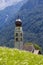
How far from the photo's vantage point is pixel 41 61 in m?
12.6

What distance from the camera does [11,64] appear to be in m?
11.5

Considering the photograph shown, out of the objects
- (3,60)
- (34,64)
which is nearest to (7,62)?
(3,60)

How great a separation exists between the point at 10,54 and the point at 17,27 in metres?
98.3

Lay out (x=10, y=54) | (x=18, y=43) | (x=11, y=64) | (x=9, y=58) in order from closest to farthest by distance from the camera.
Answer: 1. (x=11, y=64)
2. (x=9, y=58)
3. (x=10, y=54)
4. (x=18, y=43)

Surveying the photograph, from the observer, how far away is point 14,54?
1339 centimetres

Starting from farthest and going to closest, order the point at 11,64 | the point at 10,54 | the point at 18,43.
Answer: the point at 18,43
the point at 10,54
the point at 11,64

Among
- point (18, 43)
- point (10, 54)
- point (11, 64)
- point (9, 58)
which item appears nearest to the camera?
point (11, 64)

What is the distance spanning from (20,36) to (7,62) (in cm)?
9835

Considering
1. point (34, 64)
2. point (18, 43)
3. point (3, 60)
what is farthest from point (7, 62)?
point (18, 43)

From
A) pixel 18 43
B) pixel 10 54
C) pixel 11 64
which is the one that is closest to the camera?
pixel 11 64

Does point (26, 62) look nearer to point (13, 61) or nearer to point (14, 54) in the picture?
point (13, 61)

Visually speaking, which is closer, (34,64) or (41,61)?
(34,64)

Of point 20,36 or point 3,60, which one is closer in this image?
point 3,60

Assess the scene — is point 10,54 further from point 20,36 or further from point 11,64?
point 20,36
